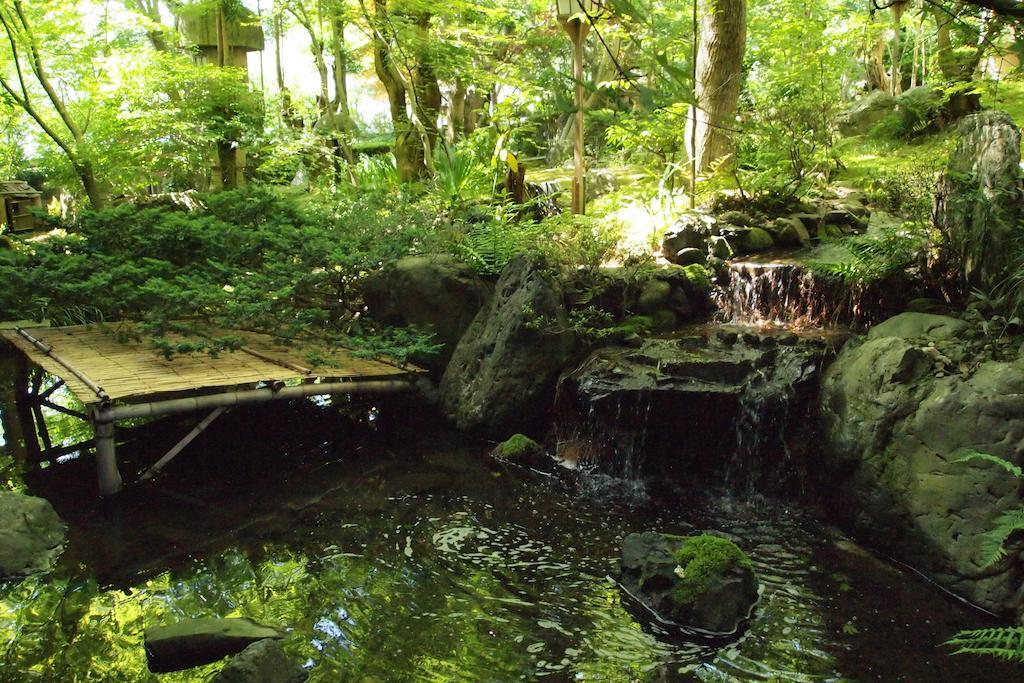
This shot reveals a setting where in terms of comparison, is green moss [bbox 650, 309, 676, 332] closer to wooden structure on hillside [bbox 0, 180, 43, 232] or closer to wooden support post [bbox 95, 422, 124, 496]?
wooden support post [bbox 95, 422, 124, 496]

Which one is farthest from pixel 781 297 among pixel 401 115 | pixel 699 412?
pixel 401 115

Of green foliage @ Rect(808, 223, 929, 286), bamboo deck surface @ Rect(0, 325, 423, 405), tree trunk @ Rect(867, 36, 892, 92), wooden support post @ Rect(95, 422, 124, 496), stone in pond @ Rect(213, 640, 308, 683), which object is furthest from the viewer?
tree trunk @ Rect(867, 36, 892, 92)

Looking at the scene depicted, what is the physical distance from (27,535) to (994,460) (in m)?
6.56

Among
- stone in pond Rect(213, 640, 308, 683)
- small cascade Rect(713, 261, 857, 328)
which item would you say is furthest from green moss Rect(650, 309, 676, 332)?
stone in pond Rect(213, 640, 308, 683)

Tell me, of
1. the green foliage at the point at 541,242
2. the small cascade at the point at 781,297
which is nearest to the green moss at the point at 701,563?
the small cascade at the point at 781,297

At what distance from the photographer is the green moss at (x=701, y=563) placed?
4684 mm

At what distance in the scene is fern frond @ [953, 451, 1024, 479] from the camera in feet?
15.4

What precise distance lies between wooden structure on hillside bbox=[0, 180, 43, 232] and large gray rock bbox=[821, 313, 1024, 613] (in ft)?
43.9

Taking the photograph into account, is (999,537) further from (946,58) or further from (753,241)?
(946,58)

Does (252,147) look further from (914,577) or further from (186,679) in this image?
(914,577)

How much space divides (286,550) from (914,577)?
4358 mm

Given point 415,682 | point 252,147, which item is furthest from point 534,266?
point 252,147

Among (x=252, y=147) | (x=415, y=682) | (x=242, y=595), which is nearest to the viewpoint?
(x=415, y=682)

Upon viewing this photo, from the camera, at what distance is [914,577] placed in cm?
518
